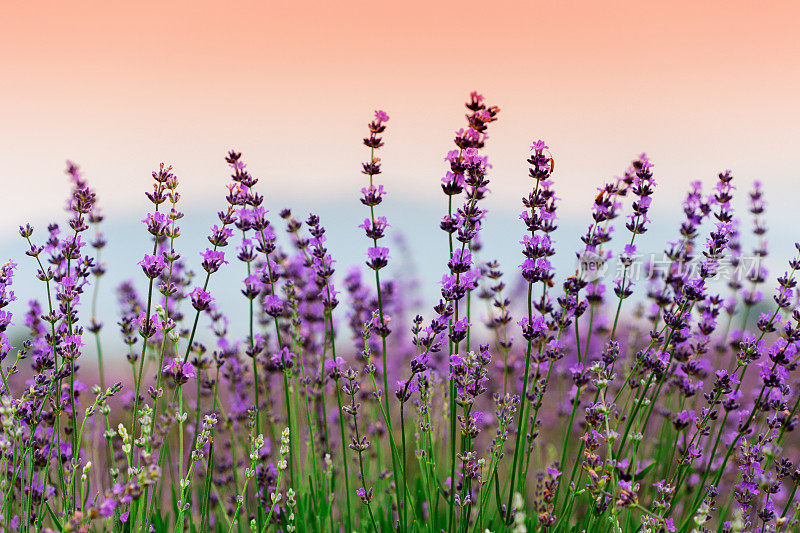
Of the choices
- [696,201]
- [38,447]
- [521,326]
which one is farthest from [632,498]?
[38,447]

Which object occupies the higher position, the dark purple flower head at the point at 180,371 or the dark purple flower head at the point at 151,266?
the dark purple flower head at the point at 151,266

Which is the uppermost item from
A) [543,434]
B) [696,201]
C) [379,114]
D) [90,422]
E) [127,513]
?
[379,114]

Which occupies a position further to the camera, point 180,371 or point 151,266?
point 180,371

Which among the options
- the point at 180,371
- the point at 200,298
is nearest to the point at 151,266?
the point at 200,298

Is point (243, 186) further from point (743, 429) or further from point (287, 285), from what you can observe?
point (743, 429)

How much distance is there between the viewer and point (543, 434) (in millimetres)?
8836

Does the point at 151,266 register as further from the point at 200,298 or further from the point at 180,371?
the point at 180,371

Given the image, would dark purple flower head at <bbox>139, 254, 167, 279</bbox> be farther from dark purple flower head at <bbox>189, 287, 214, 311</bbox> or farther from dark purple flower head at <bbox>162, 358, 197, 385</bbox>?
dark purple flower head at <bbox>162, 358, 197, 385</bbox>

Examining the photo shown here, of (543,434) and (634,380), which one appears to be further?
(543,434)

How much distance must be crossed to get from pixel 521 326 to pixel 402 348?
13.3 feet

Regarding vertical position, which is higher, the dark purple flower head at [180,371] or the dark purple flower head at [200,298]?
the dark purple flower head at [200,298]

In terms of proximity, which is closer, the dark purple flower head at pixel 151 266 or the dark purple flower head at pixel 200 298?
the dark purple flower head at pixel 151 266

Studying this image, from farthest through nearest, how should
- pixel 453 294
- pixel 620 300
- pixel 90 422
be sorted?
pixel 90 422, pixel 620 300, pixel 453 294

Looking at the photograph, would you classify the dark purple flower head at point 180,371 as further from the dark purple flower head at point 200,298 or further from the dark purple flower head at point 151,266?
the dark purple flower head at point 151,266
